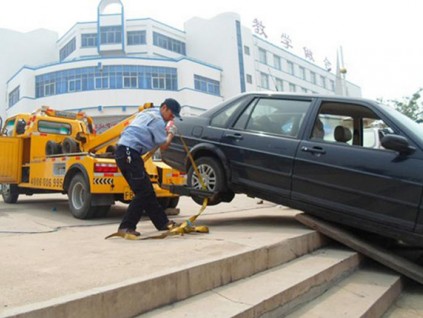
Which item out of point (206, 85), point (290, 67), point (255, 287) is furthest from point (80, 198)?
point (290, 67)

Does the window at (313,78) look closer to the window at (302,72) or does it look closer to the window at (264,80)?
the window at (302,72)

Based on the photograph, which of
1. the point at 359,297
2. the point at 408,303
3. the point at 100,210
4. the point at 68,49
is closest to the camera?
the point at 359,297

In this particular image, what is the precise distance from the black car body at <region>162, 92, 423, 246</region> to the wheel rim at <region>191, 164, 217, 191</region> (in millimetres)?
13

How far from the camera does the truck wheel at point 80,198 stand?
6.24 meters

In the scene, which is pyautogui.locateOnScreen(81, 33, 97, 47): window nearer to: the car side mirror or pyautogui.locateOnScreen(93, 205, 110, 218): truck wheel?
pyautogui.locateOnScreen(93, 205, 110, 218): truck wheel

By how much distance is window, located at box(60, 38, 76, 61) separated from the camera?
44162mm

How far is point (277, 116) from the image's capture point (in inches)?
190

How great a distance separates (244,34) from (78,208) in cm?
4191

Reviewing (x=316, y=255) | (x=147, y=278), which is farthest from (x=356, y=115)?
(x=147, y=278)

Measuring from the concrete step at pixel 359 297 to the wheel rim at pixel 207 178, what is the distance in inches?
77.0

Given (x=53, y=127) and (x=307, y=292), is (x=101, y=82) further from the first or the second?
(x=307, y=292)

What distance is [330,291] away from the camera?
11.1 feet

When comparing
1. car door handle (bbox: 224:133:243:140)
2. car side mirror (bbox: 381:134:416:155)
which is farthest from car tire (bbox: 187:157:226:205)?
car side mirror (bbox: 381:134:416:155)

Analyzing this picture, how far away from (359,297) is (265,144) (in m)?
2.00
